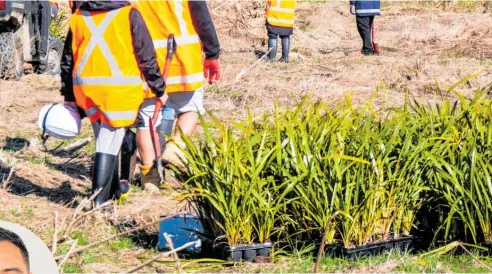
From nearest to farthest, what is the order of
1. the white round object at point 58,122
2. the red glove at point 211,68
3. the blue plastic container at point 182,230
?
the blue plastic container at point 182,230 → the white round object at point 58,122 → the red glove at point 211,68

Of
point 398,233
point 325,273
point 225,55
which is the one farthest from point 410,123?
point 225,55

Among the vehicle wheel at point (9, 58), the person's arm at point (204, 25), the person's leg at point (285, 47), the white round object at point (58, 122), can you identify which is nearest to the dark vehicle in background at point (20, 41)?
the vehicle wheel at point (9, 58)

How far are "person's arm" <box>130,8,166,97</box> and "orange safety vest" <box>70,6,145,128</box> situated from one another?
0.03 meters

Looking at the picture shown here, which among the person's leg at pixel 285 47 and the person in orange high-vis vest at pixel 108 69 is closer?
the person in orange high-vis vest at pixel 108 69

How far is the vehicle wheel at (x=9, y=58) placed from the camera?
12.5m

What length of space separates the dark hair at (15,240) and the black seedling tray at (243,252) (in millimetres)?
2777

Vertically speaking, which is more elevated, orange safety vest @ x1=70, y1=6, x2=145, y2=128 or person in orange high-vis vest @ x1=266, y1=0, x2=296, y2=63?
orange safety vest @ x1=70, y1=6, x2=145, y2=128

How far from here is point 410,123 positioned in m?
5.41

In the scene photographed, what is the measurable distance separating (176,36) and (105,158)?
1119 millimetres

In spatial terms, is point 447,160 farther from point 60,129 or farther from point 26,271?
point 26,271

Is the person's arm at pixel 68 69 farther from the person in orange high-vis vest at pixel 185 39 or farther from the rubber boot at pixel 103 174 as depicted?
the person in orange high-vis vest at pixel 185 39

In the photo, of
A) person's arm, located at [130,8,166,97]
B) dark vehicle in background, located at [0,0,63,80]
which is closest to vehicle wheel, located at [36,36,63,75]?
dark vehicle in background, located at [0,0,63,80]

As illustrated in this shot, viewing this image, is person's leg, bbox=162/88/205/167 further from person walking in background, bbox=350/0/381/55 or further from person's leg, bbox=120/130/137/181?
person walking in background, bbox=350/0/381/55

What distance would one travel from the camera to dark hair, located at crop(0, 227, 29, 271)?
1891 millimetres
